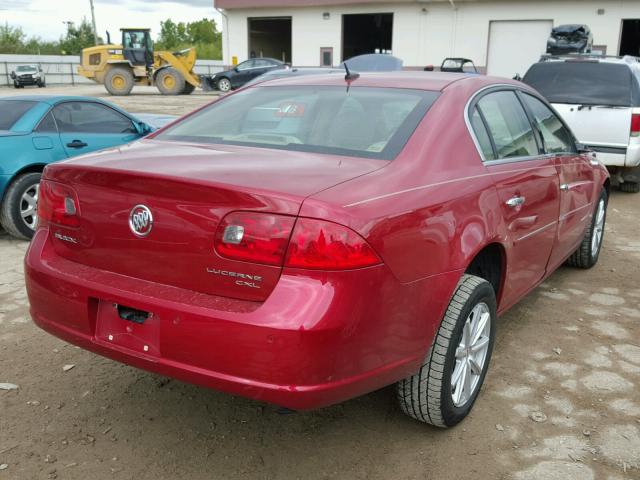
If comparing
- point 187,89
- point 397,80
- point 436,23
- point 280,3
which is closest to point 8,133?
point 397,80

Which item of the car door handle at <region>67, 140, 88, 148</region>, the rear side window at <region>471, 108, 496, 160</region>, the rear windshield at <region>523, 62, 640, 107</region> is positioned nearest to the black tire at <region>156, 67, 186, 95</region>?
the rear windshield at <region>523, 62, 640, 107</region>

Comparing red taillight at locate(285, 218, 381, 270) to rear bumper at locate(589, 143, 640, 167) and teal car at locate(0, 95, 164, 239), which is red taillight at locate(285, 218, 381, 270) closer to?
teal car at locate(0, 95, 164, 239)

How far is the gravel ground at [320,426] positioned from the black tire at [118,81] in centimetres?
2657

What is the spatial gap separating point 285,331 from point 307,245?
0.29m

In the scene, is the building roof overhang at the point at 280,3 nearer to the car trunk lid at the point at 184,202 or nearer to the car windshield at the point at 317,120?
the car windshield at the point at 317,120

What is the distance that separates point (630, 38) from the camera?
28734 mm

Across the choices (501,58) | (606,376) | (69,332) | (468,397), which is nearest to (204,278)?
(69,332)

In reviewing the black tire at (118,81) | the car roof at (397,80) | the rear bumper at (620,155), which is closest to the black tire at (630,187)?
the rear bumper at (620,155)

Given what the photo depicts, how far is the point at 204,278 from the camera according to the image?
2.29 meters

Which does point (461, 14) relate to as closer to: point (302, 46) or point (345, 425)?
point (302, 46)

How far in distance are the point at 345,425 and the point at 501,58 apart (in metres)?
24.9

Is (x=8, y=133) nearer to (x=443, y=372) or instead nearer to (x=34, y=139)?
(x=34, y=139)

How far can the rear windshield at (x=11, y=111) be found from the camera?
6.18m

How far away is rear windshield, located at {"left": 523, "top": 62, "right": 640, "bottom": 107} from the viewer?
27.2ft
